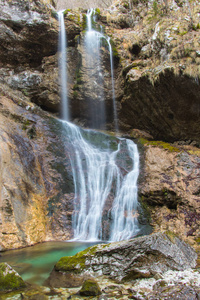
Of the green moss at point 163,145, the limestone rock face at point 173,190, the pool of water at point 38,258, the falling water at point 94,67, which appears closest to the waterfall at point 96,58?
the falling water at point 94,67

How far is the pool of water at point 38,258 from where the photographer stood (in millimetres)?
3939

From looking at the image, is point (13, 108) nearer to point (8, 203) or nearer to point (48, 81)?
point (48, 81)

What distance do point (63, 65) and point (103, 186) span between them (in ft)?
32.2

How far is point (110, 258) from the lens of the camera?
391 cm

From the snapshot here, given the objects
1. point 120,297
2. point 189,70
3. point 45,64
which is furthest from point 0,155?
point 45,64

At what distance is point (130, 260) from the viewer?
3.77m

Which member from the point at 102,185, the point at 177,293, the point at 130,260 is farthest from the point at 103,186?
the point at 177,293

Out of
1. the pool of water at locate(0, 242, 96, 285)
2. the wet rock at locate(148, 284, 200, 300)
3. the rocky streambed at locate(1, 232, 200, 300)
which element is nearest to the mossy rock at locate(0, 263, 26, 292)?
the rocky streambed at locate(1, 232, 200, 300)

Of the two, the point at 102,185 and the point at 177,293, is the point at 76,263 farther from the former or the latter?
the point at 102,185

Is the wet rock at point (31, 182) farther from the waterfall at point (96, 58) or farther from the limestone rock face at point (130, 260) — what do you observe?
the waterfall at point (96, 58)

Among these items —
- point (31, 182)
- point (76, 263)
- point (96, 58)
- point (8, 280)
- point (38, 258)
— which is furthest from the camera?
point (96, 58)

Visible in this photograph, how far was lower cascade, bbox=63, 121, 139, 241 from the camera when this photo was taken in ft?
22.9

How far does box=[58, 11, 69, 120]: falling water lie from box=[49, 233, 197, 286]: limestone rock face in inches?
455

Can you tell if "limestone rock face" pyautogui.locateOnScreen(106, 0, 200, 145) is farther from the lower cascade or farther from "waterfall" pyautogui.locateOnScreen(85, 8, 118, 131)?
the lower cascade
